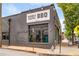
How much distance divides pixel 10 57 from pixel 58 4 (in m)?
1.73

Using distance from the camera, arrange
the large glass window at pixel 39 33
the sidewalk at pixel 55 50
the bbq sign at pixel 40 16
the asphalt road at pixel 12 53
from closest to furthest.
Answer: the asphalt road at pixel 12 53 → the sidewalk at pixel 55 50 → the large glass window at pixel 39 33 → the bbq sign at pixel 40 16

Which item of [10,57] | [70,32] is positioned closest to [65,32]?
[70,32]

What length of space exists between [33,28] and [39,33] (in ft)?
0.76

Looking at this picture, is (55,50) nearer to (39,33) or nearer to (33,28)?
(39,33)

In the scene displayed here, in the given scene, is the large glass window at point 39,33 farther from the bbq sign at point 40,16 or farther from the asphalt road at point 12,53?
the asphalt road at point 12,53

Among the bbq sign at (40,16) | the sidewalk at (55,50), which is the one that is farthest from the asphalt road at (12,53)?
the bbq sign at (40,16)

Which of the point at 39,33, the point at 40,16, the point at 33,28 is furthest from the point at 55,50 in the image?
the point at 40,16

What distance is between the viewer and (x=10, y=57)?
18.6ft

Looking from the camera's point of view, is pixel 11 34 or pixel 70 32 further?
pixel 11 34

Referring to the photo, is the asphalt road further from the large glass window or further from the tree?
the tree

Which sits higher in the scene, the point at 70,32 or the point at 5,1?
the point at 5,1

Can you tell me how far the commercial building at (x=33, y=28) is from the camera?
666 centimetres

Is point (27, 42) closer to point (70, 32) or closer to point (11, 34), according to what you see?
point (11, 34)

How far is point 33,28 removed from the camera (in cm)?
673
